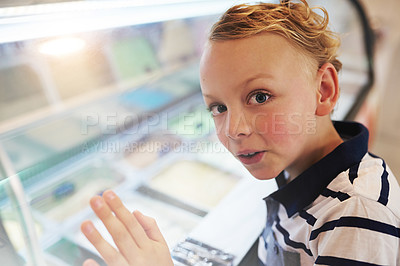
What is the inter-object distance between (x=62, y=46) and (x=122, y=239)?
66 centimetres

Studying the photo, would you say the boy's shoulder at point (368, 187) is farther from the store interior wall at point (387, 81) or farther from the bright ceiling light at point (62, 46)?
the store interior wall at point (387, 81)

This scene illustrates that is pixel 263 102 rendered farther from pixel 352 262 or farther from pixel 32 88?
pixel 32 88

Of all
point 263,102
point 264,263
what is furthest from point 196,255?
point 263,102

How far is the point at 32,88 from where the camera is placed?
1502 mm

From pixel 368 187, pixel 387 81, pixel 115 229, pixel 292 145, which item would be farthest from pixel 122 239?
pixel 387 81

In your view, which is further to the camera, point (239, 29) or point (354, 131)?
point (354, 131)

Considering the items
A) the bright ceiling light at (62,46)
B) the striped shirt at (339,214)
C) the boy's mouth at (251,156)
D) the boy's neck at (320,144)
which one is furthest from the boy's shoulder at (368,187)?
the bright ceiling light at (62,46)

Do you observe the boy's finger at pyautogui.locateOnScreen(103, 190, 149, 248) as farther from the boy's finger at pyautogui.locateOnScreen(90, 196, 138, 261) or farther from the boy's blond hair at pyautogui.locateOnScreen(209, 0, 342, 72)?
the boy's blond hair at pyautogui.locateOnScreen(209, 0, 342, 72)

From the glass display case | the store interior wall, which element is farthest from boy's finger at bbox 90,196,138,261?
the store interior wall

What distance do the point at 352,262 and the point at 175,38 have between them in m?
1.63

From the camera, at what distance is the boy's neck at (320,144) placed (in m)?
0.87

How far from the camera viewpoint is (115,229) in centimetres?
66

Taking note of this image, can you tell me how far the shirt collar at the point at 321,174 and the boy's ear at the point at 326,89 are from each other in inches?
4.4

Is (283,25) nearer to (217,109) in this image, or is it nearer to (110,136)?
(217,109)
